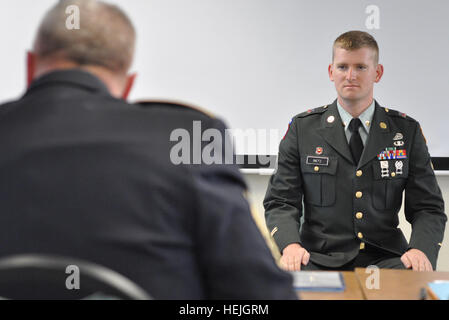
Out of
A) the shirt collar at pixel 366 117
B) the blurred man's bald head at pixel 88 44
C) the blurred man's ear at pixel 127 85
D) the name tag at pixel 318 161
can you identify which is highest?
the shirt collar at pixel 366 117

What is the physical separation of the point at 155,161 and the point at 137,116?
3.8 inches

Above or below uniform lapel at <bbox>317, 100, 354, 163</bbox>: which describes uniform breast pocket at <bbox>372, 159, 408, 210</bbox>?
below

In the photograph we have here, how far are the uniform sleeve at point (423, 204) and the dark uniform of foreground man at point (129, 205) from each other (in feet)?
4.49

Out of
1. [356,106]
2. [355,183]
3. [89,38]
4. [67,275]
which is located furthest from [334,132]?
[67,275]

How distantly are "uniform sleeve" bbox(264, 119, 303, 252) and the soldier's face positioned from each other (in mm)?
311

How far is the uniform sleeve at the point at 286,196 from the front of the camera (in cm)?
202

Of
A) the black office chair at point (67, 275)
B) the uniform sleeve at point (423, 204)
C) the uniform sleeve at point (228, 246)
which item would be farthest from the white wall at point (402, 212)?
the black office chair at point (67, 275)

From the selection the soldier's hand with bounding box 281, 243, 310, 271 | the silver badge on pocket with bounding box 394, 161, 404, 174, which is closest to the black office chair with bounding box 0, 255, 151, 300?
the soldier's hand with bounding box 281, 243, 310, 271

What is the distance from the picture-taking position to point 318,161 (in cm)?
220

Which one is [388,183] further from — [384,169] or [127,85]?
[127,85]

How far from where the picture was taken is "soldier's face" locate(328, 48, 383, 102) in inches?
83.6

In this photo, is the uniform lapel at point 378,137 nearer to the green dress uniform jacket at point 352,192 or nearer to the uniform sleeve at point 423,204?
the green dress uniform jacket at point 352,192

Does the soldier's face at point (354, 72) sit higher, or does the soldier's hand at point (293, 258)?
the soldier's face at point (354, 72)

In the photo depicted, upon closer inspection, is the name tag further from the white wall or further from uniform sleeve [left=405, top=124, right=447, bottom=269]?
the white wall
